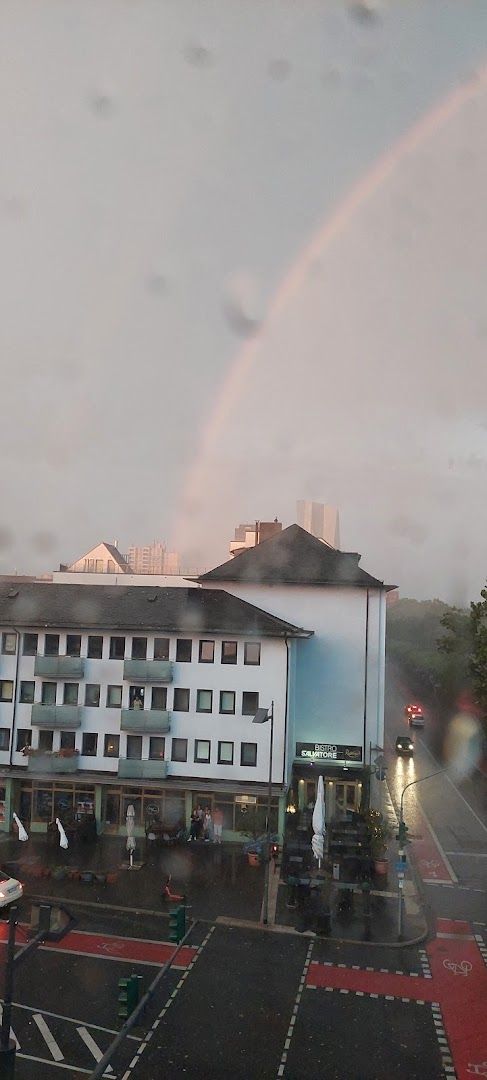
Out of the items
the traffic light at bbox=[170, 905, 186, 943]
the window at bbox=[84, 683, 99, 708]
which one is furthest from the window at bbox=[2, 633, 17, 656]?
the traffic light at bbox=[170, 905, 186, 943]

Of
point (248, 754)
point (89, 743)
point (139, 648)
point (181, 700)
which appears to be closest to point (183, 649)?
point (139, 648)

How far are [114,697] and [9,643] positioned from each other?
538cm

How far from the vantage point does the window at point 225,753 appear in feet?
105

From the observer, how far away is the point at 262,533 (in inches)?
1969

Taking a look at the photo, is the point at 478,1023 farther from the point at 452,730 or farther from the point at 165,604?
the point at 452,730

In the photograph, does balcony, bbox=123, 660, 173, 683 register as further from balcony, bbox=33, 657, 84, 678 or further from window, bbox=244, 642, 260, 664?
window, bbox=244, 642, 260, 664

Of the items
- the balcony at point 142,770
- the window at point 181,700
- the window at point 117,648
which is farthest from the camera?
the window at point 117,648

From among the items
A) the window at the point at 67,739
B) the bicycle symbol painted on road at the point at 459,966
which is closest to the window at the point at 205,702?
the window at the point at 67,739

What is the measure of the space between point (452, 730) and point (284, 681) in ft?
124

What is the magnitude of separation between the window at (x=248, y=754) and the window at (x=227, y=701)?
5.38ft

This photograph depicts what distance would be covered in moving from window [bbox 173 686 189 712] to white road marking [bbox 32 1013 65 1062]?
16.5m

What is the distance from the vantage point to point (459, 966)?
66.2ft

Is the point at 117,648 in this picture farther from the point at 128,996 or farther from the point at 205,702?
the point at 128,996

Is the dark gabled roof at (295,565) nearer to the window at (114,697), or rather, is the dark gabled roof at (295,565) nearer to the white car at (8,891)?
the window at (114,697)
